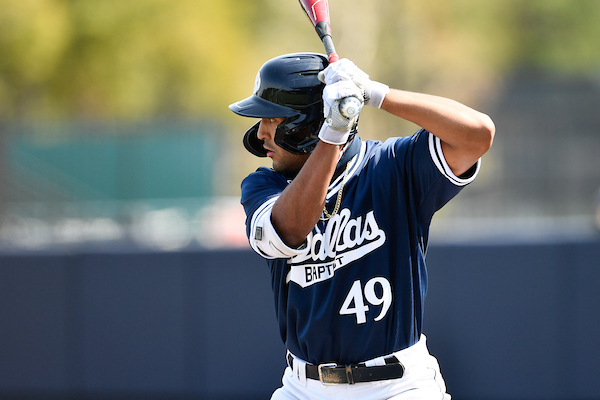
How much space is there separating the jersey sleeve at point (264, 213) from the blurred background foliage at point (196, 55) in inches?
303

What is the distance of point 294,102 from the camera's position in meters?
2.52

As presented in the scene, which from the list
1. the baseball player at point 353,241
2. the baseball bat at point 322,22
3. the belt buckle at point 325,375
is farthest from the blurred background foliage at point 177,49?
the belt buckle at point 325,375

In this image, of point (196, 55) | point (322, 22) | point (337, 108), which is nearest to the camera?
point (337, 108)

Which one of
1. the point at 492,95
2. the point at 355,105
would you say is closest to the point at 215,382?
the point at 355,105

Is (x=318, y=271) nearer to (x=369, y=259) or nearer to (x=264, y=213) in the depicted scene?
(x=369, y=259)

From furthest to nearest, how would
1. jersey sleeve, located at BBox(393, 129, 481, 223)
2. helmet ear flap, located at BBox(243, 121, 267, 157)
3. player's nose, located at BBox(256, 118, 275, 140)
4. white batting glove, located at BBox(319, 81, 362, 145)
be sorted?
helmet ear flap, located at BBox(243, 121, 267, 157) → player's nose, located at BBox(256, 118, 275, 140) → jersey sleeve, located at BBox(393, 129, 481, 223) → white batting glove, located at BBox(319, 81, 362, 145)

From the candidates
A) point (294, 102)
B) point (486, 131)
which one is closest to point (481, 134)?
point (486, 131)

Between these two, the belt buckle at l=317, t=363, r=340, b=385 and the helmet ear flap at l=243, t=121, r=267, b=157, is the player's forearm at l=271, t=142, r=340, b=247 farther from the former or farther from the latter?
the helmet ear flap at l=243, t=121, r=267, b=157

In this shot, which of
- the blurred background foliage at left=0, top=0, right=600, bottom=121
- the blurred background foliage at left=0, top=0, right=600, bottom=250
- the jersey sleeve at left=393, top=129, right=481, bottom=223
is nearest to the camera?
the jersey sleeve at left=393, top=129, right=481, bottom=223

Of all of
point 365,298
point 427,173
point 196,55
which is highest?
point 196,55

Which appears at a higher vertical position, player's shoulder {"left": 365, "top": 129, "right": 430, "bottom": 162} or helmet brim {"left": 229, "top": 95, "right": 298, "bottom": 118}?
helmet brim {"left": 229, "top": 95, "right": 298, "bottom": 118}

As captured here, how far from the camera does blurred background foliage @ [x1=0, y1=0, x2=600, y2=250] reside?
41.3ft

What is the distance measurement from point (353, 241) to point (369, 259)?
9cm

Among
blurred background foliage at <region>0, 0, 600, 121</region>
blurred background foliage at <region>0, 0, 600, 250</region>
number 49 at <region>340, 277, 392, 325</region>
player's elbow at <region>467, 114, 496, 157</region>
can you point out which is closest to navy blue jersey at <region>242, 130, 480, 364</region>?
number 49 at <region>340, 277, 392, 325</region>
